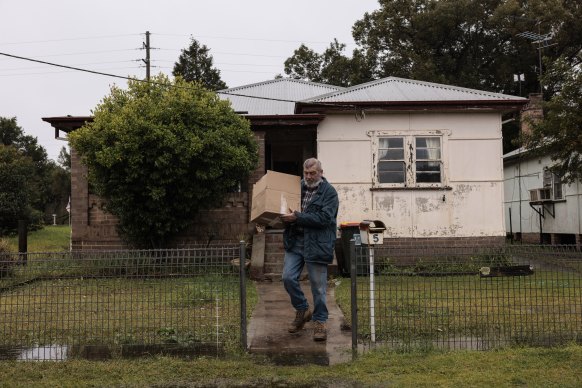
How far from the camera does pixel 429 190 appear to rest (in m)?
13.7

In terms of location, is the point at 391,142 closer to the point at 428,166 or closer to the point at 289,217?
the point at 428,166

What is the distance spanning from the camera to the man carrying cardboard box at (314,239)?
19.5 ft

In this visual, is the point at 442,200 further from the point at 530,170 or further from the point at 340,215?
the point at 530,170

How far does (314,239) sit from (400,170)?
8257 mm

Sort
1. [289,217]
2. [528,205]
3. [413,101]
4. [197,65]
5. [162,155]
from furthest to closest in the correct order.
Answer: [197,65], [528,205], [413,101], [162,155], [289,217]

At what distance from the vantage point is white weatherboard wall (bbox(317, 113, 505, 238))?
13.7m

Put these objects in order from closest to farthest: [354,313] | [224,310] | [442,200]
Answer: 1. [354,313]
2. [224,310]
3. [442,200]

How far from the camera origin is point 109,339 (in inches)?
234

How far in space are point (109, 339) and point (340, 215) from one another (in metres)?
8.53

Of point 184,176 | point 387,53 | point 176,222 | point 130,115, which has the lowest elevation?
point 176,222

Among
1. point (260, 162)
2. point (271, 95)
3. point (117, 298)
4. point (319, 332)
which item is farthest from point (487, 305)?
point (271, 95)

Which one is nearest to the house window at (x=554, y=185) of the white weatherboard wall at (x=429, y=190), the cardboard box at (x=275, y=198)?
the white weatherboard wall at (x=429, y=190)

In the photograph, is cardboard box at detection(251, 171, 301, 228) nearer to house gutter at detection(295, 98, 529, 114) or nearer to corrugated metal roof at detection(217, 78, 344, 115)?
house gutter at detection(295, 98, 529, 114)

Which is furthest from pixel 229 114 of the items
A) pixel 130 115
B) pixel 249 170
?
pixel 130 115
